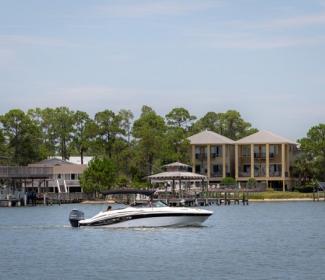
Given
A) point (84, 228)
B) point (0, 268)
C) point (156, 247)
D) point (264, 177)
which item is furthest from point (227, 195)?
point (0, 268)

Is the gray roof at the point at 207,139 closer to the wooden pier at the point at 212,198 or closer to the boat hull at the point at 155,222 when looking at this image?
the wooden pier at the point at 212,198

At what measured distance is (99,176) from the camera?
164m

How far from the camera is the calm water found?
5278 cm

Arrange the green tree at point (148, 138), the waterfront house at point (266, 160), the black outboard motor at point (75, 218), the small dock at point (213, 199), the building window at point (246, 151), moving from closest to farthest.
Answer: the black outboard motor at point (75, 218) → the small dock at point (213, 199) → the green tree at point (148, 138) → the waterfront house at point (266, 160) → the building window at point (246, 151)

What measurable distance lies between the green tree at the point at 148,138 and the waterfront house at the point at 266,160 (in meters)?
14.3

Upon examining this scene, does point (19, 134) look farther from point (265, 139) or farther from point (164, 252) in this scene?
point (164, 252)

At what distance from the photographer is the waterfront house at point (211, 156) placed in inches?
7170

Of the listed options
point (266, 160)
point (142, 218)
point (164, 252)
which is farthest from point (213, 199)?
point (164, 252)

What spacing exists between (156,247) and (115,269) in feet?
37.7

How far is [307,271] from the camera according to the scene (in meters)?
52.9

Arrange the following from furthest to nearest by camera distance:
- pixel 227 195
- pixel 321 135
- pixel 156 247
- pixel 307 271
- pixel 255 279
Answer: pixel 321 135
pixel 227 195
pixel 156 247
pixel 307 271
pixel 255 279

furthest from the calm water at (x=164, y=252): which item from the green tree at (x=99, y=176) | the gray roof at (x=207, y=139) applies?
the gray roof at (x=207, y=139)

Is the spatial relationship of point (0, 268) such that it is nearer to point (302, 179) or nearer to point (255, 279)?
point (255, 279)

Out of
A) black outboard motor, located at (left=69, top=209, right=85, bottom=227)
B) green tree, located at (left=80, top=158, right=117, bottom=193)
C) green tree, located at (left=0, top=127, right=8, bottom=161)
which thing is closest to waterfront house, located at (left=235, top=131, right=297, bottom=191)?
green tree, located at (left=80, top=158, right=117, bottom=193)
